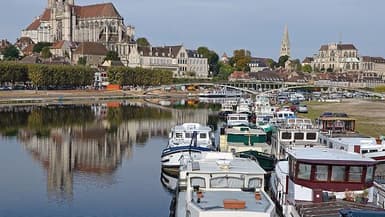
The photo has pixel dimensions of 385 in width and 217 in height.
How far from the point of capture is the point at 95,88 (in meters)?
113

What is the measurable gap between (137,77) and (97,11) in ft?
180

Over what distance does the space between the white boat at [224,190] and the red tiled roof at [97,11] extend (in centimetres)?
15074

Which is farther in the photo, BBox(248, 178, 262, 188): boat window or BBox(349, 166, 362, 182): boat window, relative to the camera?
BBox(349, 166, 362, 182): boat window

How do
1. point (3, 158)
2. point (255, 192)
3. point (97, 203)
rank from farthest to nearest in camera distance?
point (3, 158) < point (97, 203) < point (255, 192)

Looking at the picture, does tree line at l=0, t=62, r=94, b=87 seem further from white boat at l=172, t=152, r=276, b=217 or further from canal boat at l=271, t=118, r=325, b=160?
white boat at l=172, t=152, r=276, b=217

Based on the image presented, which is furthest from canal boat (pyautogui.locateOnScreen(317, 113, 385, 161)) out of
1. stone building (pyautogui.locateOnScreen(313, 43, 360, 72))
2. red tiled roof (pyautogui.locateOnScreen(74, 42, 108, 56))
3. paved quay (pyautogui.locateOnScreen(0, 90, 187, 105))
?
stone building (pyautogui.locateOnScreen(313, 43, 360, 72))

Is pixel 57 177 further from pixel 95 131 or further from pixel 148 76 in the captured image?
pixel 148 76

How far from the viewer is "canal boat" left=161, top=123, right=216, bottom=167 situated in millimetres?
23656

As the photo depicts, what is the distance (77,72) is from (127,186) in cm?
8259

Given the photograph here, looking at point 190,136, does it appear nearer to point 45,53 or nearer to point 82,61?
point 82,61

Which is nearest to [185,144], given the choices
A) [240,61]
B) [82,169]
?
[82,169]

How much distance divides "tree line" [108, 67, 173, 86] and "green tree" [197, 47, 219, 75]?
42488 millimetres

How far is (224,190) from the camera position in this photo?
12.5m

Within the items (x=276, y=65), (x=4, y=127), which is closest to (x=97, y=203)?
(x=4, y=127)
